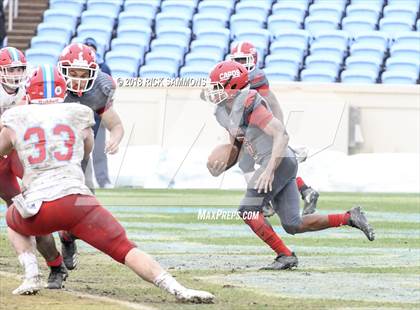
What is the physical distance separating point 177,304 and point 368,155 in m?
10.0

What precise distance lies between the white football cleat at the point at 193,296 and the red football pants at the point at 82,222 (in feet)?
1.25

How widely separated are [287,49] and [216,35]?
1209mm

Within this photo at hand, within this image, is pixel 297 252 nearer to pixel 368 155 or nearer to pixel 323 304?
pixel 323 304

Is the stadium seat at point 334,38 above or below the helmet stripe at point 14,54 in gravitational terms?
below

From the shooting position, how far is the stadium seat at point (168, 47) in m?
18.6

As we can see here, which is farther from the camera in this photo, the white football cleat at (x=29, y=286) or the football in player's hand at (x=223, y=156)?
the football in player's hand at (x=223, y=156)

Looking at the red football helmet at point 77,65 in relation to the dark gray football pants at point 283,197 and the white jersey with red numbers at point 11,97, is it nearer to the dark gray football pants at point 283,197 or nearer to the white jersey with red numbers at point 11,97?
the white jersey with red numbers at point 11,97

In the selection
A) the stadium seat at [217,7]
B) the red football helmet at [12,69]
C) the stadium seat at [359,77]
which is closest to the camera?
the red football helmet at [12,69]

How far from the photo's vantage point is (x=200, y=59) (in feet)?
59.6

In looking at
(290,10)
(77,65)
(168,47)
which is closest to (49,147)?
(77,65)

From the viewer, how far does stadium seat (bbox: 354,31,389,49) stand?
18.4 m

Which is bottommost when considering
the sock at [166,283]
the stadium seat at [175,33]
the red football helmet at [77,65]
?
the stadium seat at [175,33]

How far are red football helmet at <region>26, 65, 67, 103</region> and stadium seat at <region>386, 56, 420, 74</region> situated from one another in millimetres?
11683

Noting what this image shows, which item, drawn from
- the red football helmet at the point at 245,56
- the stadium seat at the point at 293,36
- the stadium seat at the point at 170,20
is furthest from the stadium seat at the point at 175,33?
the red football helmet at the point at 245,56
